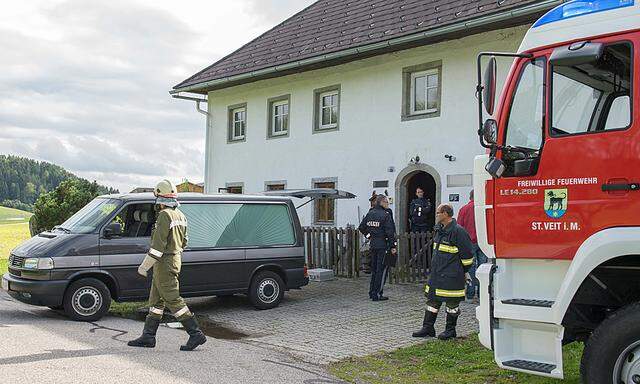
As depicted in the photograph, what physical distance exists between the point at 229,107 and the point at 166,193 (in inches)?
579

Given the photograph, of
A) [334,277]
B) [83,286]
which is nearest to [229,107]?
[334,277]

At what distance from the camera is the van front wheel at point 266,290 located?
11299 millimetres

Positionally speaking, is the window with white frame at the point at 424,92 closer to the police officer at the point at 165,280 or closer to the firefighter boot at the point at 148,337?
the police officer at the point at 165,280

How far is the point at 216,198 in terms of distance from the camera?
11.3m

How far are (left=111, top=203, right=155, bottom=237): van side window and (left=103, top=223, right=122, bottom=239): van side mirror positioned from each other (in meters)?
0.10

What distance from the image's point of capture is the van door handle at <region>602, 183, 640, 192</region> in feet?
16.5

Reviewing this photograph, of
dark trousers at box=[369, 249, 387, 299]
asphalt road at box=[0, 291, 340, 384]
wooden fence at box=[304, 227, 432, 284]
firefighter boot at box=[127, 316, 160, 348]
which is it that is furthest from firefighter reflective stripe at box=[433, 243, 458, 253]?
wooden fence at box=[304, 227, 432, 284]

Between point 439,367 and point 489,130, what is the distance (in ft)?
9.39

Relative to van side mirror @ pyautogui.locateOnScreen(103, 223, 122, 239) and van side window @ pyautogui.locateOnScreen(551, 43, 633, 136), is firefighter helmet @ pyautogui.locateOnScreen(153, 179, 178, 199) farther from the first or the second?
van side window @ pyautogui.locateOnScreen(551, 43, 633, 136)

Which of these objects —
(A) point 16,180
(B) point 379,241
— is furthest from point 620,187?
(A) point 16,180

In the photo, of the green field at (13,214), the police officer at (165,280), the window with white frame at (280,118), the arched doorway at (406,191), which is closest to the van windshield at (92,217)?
the police officer at (165,280)

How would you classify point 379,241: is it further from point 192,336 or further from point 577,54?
point 577,54

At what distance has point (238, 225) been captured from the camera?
11.4 m

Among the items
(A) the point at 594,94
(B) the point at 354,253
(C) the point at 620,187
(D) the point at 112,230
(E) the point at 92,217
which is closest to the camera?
(C) the point at 620,187
